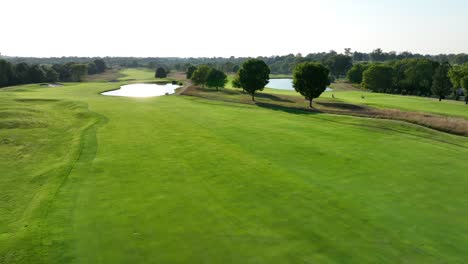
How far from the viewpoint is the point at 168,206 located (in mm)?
22047

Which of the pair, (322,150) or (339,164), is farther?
(322,150)

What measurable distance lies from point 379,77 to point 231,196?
112324mm

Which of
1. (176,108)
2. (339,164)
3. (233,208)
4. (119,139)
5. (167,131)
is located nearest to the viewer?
(233,208)

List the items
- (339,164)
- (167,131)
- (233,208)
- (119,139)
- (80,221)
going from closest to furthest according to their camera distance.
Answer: (80,221) → (233,208) → (339,164) → (119,139) → (167,131)

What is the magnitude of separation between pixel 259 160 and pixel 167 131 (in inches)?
649

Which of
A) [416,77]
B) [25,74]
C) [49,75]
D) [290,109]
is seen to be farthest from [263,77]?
[49,75]

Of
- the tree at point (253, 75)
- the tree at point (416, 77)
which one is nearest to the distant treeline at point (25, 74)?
the tree at point (253, 75)

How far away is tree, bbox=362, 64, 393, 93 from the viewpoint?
12119cm

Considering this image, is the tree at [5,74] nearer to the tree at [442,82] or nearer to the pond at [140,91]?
the pond at [140,91]

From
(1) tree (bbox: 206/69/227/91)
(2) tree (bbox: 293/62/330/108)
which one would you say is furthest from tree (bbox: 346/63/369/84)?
(2) tree (bbox: 293/62/330/108)

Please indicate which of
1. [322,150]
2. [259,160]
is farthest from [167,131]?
[322,150]

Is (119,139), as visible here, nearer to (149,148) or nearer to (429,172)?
(149,148)

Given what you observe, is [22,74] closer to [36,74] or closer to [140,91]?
[36,74]

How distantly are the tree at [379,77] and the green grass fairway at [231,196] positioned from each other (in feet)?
274
